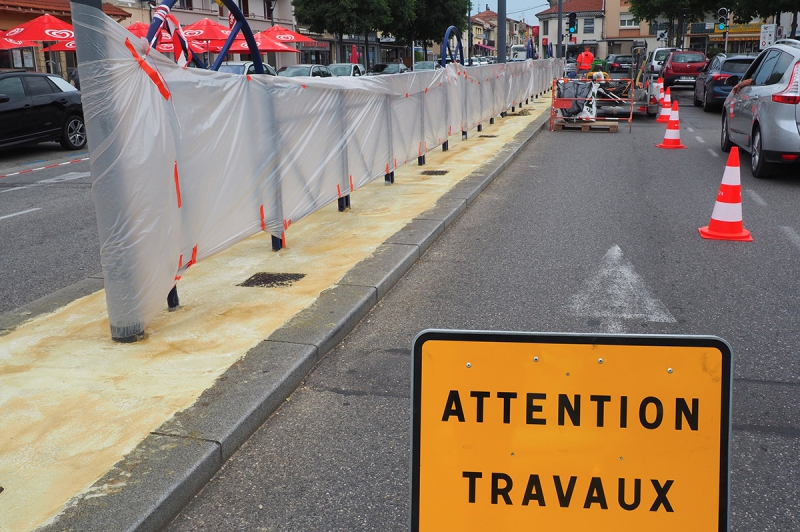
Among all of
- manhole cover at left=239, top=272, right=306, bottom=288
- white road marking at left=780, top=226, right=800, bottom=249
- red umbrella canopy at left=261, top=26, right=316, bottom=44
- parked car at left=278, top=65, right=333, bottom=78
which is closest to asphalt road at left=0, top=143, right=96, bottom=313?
manhole cover at left=239, top=272, right=306, bottom=288

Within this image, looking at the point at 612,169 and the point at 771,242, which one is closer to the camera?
the point at 771,242

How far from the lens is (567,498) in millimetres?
1881

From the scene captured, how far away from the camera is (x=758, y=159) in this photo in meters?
11.0

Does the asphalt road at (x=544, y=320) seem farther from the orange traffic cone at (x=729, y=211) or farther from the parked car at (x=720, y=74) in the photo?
the parked car at (x=720, y=74)

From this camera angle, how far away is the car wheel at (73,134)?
54.5 ft

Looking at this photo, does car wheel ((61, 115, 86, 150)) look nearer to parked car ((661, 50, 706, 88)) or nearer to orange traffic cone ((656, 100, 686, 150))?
orange traffic cone ((656, 100, 686, 150))

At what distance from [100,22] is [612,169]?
958 centimetres

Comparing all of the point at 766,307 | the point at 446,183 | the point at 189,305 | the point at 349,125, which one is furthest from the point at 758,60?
the point at 189,305

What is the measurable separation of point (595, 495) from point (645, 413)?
23cm

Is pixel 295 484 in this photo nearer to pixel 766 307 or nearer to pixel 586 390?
pixel 586 390

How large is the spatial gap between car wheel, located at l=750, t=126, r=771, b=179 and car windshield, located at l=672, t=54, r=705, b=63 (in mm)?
25934

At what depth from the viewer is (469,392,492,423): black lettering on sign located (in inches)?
73.3

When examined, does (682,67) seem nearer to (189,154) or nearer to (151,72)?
(189,154)

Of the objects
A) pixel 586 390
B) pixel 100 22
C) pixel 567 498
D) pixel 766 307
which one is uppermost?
pixel 100 22
